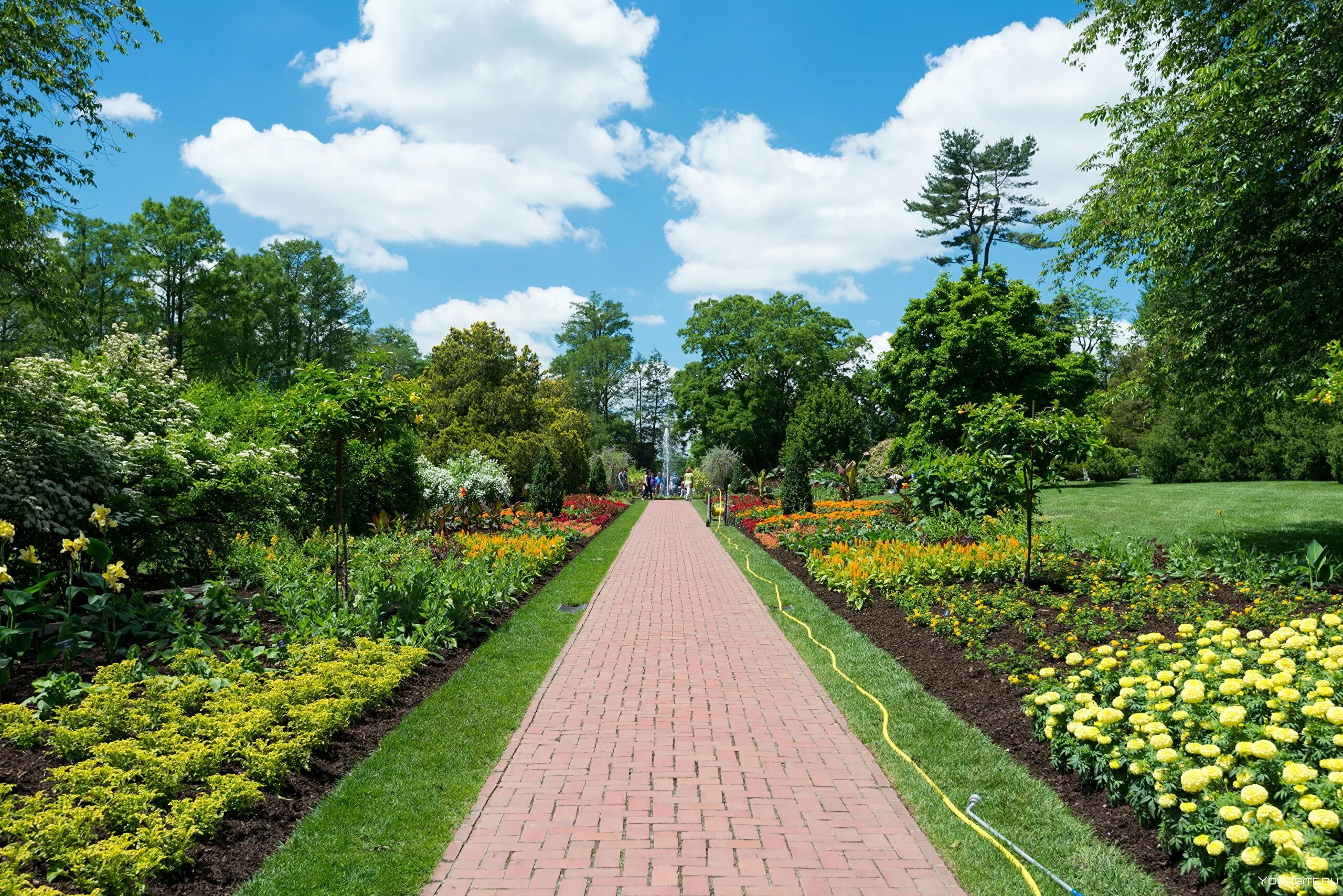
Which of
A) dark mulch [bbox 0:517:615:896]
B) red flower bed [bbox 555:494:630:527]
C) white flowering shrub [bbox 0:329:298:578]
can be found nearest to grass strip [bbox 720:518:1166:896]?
dark mulch [bbox 0:517:615:896]

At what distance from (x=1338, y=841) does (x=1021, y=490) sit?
10376 mm

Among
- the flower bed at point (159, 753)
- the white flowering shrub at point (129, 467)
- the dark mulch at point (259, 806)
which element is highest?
the white flowering shrub at point (129, 467)

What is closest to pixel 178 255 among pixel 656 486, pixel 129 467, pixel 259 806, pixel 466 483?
pixel 466 483

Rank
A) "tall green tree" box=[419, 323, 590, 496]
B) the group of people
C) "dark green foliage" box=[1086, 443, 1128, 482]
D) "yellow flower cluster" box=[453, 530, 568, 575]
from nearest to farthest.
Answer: "yellow flower cluster" box=[453, 530, 568, 575] < "tall green tree" box=[419, 323, 590, 496] < "dark green foliage" box=[1086, 443, 1128, 482] < the group of people

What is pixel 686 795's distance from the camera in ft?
13.5

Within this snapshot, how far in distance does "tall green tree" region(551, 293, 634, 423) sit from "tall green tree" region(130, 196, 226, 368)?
30252mm

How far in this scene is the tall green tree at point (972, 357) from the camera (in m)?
24.3

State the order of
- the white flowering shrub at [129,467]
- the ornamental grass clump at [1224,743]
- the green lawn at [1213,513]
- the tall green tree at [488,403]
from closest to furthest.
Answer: the ornamental grass clump at [1224,743]
the white flowering shrub at [129,467]
the green lawn at [1213,513]
the tall green tree at [488,403]

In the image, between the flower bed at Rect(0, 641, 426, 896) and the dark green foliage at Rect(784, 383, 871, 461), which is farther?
the dark green foliage at Rect(784, 383, 871, 461)

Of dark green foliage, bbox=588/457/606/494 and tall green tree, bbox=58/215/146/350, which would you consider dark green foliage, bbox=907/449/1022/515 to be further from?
tall green tree, bbox=58/215/146/350

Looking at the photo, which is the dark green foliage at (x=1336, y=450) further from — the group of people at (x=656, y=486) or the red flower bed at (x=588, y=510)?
the group of people at (x=656, y=486)

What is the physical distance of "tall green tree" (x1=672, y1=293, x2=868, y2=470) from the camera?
44.8 metres

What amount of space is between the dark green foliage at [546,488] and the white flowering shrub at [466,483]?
965 mm

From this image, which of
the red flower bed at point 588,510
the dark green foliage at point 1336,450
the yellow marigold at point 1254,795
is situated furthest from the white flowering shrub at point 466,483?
the dark green foliage at point 1336,450
